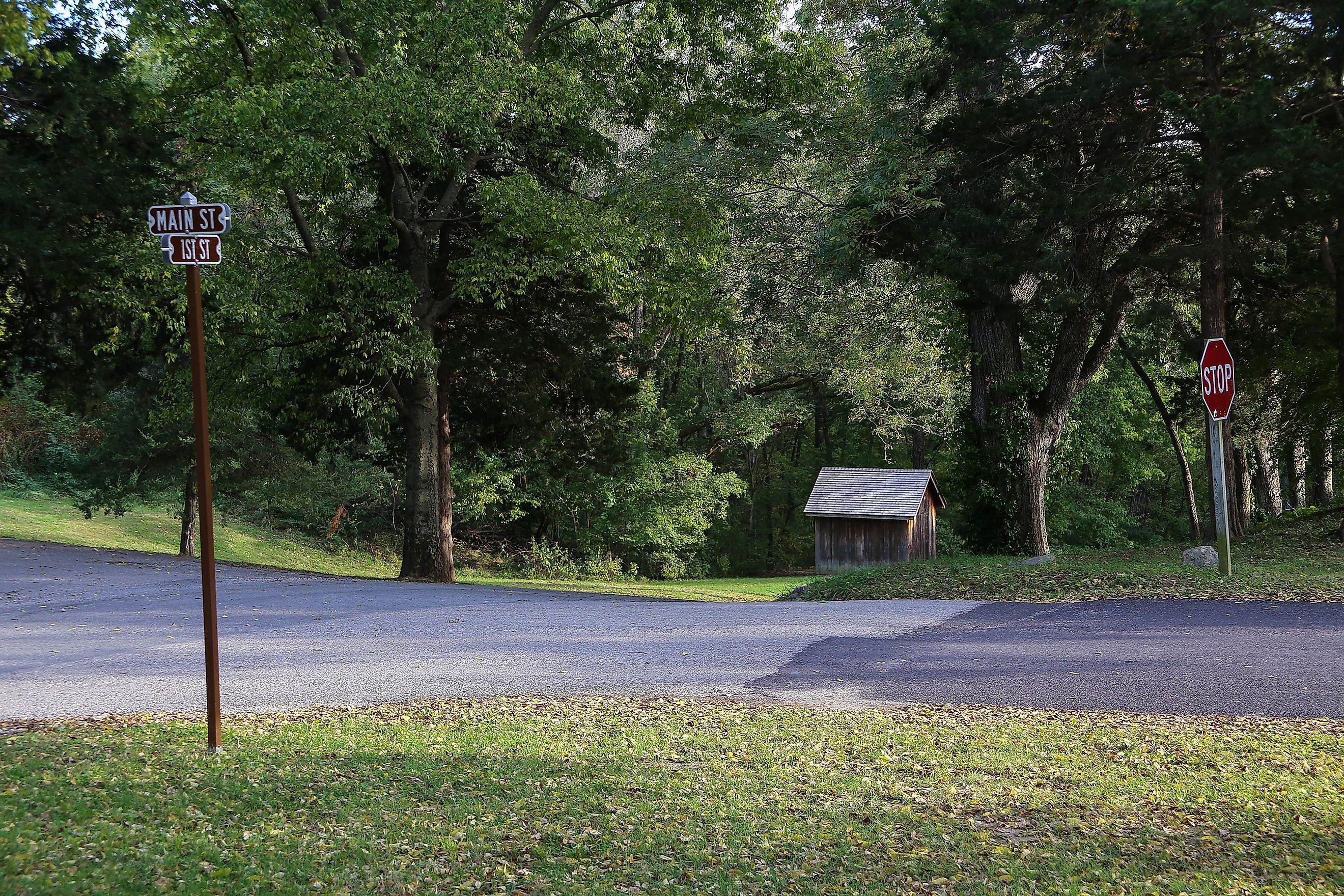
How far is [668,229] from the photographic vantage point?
1712 centimetres

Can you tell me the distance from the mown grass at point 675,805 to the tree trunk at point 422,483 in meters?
11.1

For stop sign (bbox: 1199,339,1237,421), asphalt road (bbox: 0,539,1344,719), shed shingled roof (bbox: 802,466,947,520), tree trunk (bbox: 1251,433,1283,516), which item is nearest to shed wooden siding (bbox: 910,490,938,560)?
shed shingled roof (bbox: 802,466,947,520)

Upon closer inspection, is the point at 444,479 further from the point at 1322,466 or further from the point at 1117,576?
the point at 1322,466

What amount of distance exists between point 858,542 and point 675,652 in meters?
25.7

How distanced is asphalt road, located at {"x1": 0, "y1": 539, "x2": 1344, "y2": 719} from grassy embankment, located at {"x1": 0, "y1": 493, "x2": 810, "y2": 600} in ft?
40.5

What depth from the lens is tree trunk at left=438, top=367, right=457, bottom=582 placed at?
1858 cm

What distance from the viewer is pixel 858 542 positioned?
114 feet

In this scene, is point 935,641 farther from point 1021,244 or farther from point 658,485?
point 658,485

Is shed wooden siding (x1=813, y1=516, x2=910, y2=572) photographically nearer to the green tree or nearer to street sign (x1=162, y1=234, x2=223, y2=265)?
the green tree

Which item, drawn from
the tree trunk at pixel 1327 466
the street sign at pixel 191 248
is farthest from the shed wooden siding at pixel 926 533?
the street sign at pixel 191 248

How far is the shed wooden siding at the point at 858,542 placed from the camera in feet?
112

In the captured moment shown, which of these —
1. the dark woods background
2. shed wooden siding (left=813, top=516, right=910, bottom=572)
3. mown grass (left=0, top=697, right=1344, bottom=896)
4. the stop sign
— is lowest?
shed wooden siding (left=813, top=516, right=910, bottom=572)

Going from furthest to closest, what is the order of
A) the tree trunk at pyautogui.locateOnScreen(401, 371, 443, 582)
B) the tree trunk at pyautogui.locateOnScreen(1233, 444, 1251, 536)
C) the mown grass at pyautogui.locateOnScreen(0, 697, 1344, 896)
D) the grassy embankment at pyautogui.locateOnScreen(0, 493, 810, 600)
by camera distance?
the tree trunk at pyautogui.locateOnScreen(1233, 444, 1251, 536) → the grassy embankment at pyautogui.locateOnScreen(0, 493, 810, 600) → the tree trunk at pyautogui.locateOnScreen(401, 371, 443, 582) → the mown grass at pyautogui.locateOnScreen(0, 697, 1344, 896)

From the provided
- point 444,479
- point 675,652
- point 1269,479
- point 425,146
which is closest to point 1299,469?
point 1269,479
